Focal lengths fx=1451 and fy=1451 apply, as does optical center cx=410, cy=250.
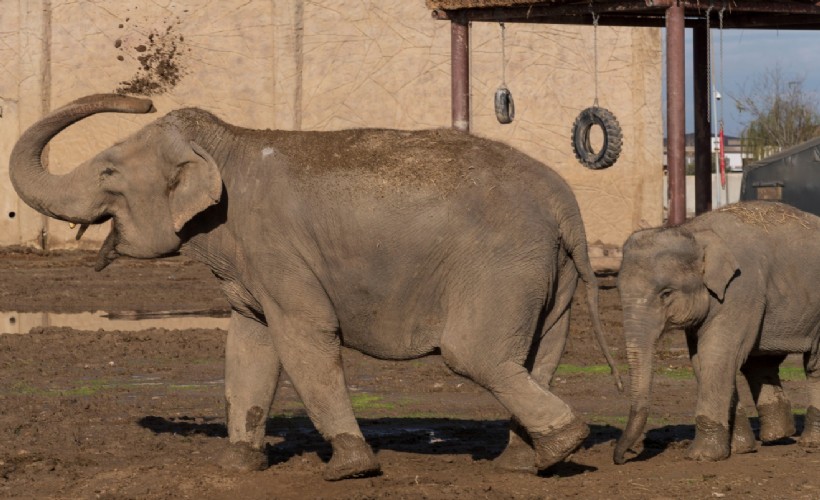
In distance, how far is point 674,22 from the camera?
1473 cm

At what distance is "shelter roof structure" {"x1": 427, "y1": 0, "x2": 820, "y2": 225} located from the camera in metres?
14.7

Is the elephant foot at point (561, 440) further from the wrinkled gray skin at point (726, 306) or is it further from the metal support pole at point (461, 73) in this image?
the metal support pole at point (461, 73)

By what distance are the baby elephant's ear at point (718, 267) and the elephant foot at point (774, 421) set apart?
1.16m

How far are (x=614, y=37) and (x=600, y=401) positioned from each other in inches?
558

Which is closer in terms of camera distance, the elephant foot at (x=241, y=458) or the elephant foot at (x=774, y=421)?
the elephant foot at (x=241, y=458)

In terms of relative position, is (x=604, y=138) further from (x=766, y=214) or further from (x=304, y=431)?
(x=304, y=431)

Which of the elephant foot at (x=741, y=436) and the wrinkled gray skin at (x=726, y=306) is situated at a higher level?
the wrinkled gray skin at (x=726, y=306)

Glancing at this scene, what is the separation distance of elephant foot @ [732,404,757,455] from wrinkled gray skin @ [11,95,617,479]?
1280mm

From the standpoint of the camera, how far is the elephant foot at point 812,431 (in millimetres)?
9008

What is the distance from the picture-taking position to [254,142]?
8.09 m

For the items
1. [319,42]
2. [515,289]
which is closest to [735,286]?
[515,289]

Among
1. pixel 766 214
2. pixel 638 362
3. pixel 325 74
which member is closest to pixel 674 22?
pixel 766 214

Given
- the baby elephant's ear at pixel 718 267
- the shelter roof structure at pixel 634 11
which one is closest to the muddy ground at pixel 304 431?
the baby elephant's ear at pixel 718 267

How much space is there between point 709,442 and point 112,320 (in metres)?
9.57
